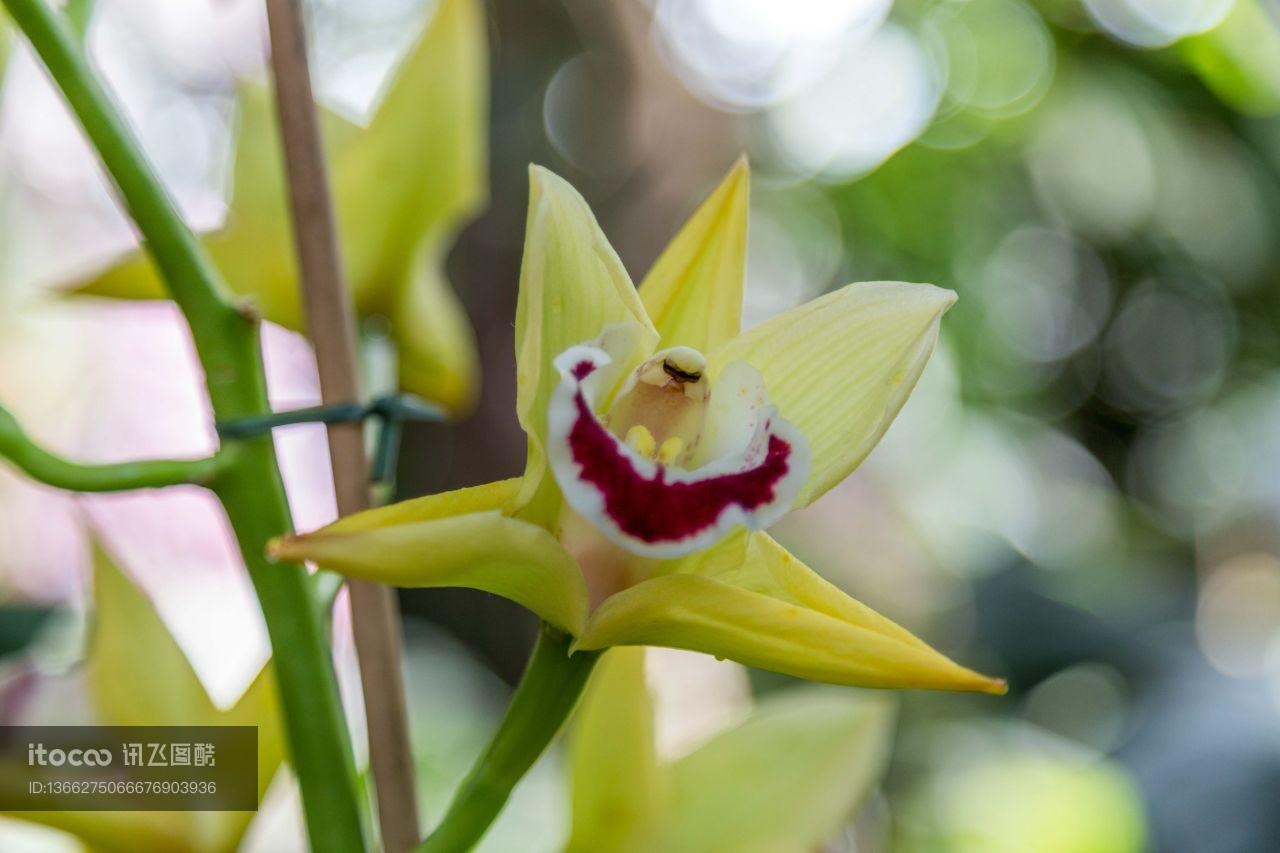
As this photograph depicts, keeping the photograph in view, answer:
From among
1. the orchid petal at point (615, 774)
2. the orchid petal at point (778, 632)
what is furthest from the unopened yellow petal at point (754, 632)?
the orchid petal at point (615, 774)

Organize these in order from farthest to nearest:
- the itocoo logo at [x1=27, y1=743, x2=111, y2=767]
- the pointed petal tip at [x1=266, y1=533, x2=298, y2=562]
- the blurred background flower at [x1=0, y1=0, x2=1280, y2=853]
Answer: the blurred background flower at [x1=0, y1=0, x2=1280, y2=853], the itocoo logo at [x1=27, y1=743, x2=111, y2=767], the pointed petal tip at [x1=266, y1=533, x2=298, y2=562]

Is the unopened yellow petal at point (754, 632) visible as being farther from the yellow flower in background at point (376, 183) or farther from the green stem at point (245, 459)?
the yellow flower in background at point (376, 183)

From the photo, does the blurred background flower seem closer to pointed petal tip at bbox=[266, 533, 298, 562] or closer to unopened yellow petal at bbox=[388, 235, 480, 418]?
unopened yellow petal at bbox=[388, 235, 480, 418]

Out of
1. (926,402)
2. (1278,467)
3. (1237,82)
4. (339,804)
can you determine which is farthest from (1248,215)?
(339,804)

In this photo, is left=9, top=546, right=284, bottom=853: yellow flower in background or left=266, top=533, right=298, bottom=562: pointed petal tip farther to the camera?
left=9, top=546, right=284, bottom=853: yellow flower in background

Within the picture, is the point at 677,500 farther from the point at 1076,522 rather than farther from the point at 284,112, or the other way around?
the point at 1076,522

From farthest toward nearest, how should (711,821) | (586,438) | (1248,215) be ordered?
(1248,215)
(711,821)
(586,438)

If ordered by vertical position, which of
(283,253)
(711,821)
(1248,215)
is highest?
(283,253)

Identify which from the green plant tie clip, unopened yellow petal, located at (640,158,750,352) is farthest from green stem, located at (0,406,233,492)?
unopened yellow petal, located at (640,158,750,352)
